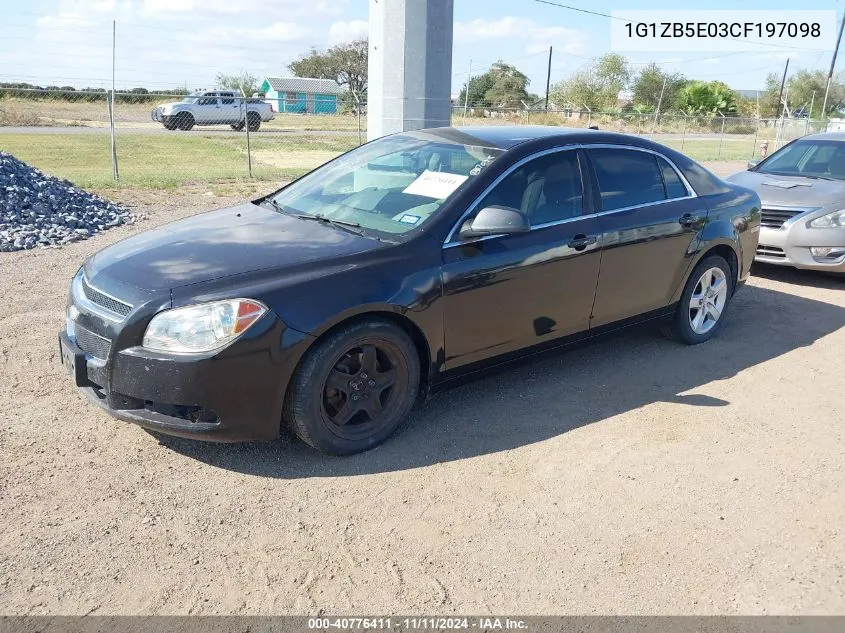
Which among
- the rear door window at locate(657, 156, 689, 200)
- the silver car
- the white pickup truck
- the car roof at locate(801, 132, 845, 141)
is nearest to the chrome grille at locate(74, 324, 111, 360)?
the rear door window at locate(657, 156, 689, 200)

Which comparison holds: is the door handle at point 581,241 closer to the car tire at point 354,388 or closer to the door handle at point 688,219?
the door handle at point 688,219

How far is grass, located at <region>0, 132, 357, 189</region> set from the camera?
1493 cm

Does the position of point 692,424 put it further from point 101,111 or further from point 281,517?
point 101,111

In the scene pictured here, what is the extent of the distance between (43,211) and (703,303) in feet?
25.2

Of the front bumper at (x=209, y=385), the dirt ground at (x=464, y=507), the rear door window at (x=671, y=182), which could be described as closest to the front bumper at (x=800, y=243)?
the rear door window at (x=671, y=182)

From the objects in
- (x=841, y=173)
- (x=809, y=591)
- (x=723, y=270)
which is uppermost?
(x=841, y=173)

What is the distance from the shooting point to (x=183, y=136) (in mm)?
26641

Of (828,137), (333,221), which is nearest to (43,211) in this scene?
(333,221)

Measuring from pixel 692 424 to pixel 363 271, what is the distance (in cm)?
221

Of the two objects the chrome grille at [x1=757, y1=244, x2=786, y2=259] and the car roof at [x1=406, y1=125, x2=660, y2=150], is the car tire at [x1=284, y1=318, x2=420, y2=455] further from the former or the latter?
the chrome grille at [x1=757, y1=244, x2=786, y2=259]

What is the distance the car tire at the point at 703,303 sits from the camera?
5680mm

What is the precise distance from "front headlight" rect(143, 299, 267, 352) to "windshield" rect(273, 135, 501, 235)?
1073 mm

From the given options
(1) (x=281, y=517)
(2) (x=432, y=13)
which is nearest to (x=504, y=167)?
(1) (x=281, y=517)

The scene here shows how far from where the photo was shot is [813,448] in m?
4.23
